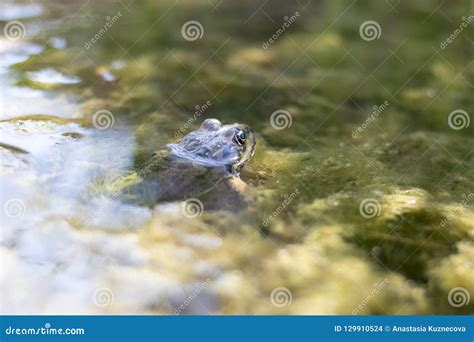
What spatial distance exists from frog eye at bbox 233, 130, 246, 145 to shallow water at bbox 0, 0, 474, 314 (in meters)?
0.22

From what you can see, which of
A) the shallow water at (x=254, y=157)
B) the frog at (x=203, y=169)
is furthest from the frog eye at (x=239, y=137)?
the shallow water at (x=254, y=157)

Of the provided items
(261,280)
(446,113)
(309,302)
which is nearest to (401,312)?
(309,302)

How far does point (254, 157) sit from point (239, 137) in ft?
0.87

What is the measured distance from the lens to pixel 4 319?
3441 mm

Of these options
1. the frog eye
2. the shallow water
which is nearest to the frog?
the frog eye

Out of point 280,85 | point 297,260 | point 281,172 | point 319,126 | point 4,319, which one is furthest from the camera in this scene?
point 280,85

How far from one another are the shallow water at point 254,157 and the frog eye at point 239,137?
0.71 feet

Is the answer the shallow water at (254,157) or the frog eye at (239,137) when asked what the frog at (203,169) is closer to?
the frog eye at (239,137)

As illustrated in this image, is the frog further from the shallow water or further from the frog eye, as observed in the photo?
the shallow water

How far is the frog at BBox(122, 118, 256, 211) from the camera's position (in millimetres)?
4613

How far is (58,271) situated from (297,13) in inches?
226

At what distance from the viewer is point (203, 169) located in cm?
495

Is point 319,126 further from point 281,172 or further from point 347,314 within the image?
point 347,314

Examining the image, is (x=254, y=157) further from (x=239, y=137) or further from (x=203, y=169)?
(x=203, y=169)
